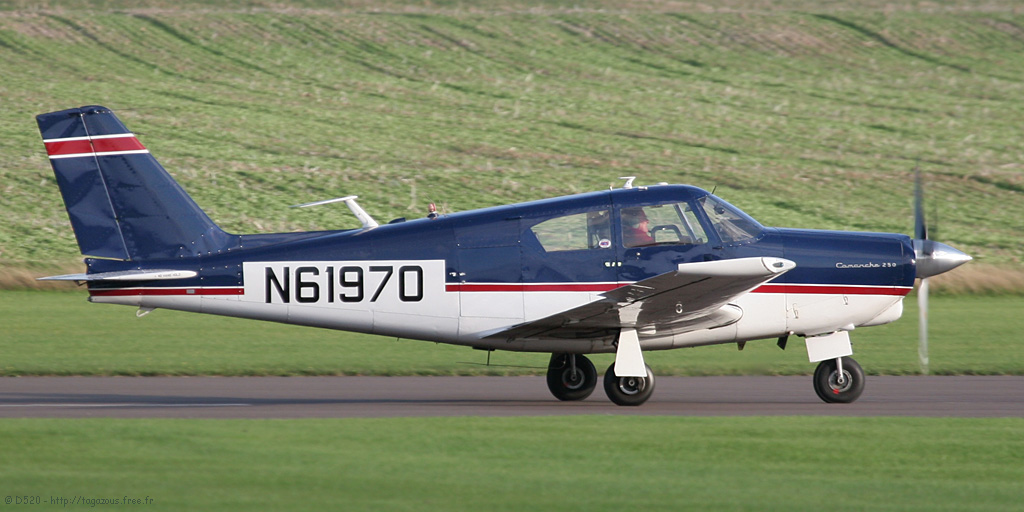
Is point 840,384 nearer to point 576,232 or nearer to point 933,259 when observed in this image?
point 933,259

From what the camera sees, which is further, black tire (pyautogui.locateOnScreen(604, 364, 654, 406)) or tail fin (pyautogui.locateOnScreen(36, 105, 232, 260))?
tail fin (pyautogui.locateOnScreen(36, 105, 232, 260))

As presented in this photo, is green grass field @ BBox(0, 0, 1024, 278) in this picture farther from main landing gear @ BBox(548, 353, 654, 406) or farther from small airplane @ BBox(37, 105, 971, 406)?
main landing gear @ BBox(548, 353, 654, 406)

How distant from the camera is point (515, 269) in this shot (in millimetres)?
12586

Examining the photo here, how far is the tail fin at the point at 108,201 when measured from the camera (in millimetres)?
12812

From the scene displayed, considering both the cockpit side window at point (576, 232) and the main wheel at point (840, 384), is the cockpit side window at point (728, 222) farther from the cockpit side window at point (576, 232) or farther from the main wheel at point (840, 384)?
the main wheel at point (840, 384)

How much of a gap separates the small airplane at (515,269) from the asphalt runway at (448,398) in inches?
26.7

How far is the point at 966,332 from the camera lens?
20047mm

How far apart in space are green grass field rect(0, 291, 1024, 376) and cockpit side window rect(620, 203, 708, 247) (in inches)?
158

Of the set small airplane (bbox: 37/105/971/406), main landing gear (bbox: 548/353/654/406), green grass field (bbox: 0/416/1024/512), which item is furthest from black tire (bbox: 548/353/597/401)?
green grass field (bbox: 0/416/1024/512)

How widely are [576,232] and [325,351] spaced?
23.1 feet

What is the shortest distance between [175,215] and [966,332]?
1316 centimetres

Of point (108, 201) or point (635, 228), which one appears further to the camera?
point (108, 201)

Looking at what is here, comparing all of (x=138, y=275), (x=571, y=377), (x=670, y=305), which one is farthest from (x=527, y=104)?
(x=670, y=305)

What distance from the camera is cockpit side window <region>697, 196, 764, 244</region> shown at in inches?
491
